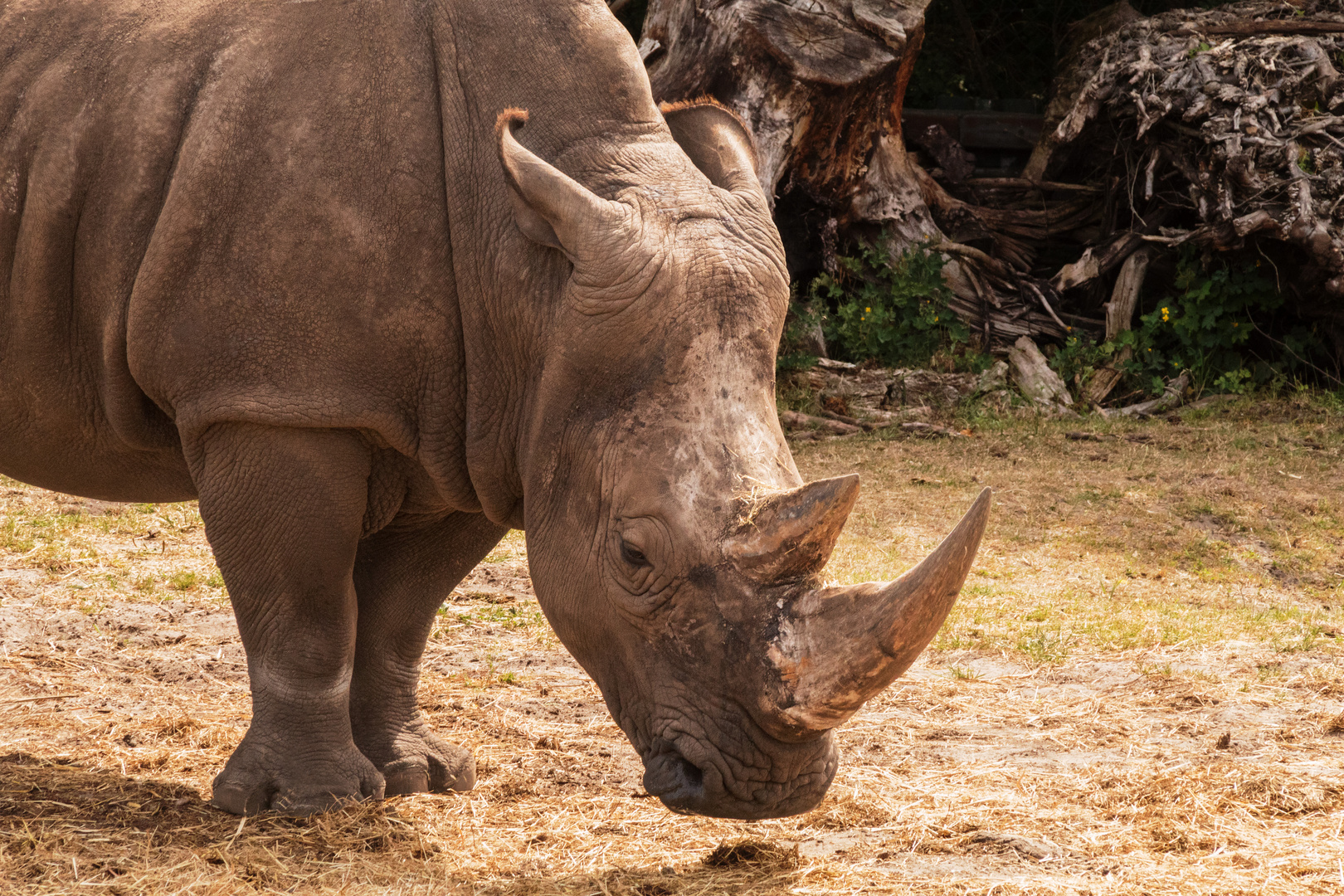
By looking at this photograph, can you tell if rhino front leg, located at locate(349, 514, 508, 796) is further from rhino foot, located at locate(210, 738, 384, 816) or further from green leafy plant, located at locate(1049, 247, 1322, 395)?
green leafy plant, located at locate(1049, 247, 1322, 395)

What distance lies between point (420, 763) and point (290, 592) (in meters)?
0.79

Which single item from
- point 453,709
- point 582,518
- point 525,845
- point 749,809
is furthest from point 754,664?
point 453,709

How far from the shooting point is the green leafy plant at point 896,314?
1105cm

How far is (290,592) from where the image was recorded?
357 centimetres

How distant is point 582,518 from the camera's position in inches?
129

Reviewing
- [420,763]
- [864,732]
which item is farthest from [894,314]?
[420,763]

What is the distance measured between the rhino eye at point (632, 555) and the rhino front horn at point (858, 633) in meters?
0.38

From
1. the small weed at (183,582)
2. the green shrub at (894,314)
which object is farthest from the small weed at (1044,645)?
the green shrub at (894,314)

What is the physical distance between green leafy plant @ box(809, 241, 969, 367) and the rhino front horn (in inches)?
326

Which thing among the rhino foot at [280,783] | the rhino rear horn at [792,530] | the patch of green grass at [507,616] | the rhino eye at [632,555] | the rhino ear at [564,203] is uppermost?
the rhino ear at [564,203]

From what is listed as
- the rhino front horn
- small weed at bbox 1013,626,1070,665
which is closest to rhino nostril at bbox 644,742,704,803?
the rhino front horn

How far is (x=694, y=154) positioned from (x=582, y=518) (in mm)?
1031

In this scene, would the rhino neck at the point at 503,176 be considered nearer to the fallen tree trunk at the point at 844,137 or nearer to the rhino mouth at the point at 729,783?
the rhino mouth at the point at 729,783

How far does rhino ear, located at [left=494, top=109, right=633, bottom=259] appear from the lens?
3227mm
